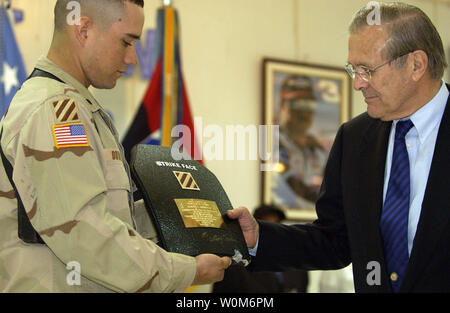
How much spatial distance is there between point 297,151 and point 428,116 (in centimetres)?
391

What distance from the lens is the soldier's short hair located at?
220 cm

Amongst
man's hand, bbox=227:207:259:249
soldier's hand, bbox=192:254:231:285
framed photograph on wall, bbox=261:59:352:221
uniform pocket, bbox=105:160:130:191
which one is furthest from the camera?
framed photograph on wall, bbox=261:59:352:221

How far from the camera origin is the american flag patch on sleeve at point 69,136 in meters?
1.92

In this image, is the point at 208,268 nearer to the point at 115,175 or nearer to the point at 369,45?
the point at 115,175

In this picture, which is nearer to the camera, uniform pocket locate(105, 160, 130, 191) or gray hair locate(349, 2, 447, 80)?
uniform pocket locate(105, 160, 130, 191)

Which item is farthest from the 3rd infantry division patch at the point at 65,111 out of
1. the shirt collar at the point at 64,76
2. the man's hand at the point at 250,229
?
the man's hand at the point at 250,229

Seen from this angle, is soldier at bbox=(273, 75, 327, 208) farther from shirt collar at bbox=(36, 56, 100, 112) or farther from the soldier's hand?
shirt collar at bbox=(36, 56, 100, 112)

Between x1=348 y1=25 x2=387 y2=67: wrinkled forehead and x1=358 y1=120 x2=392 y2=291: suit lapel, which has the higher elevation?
x1=348 y1=25 x2=387 y2=67: wrinkled forehead

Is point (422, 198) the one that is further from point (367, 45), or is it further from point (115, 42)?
point (115, 42)

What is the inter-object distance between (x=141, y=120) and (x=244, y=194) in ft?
4.21

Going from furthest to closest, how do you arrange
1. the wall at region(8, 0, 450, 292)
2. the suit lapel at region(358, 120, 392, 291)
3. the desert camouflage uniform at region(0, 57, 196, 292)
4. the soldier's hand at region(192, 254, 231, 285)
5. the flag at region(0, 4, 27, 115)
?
the wall at region(8, 0, 450, 292) → the flag at region(0, 4, 27, 115) → the suit lapel at region(358, 120, 392, 291) → the soldier's hand at region(192, 254, 231, 285) → the desert camouflage uniform at region(0, 57, 196, 292)

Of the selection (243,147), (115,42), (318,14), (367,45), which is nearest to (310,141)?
(243,147)

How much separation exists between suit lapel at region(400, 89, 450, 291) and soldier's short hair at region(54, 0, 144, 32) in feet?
3.93

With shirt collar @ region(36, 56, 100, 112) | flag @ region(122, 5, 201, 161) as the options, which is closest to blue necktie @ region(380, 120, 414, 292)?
shirt collar @ region(36, 56, 100, 112)
